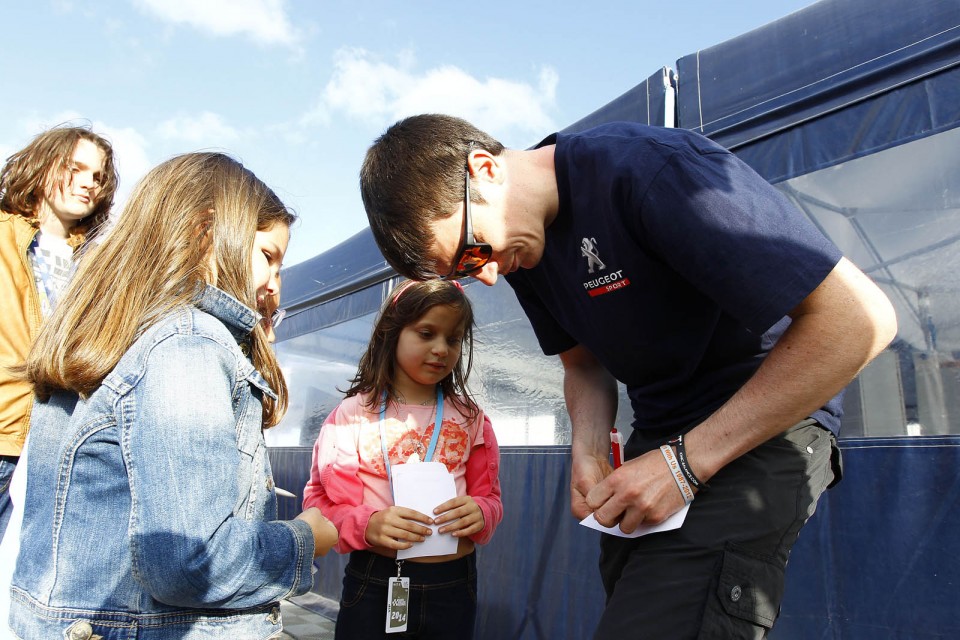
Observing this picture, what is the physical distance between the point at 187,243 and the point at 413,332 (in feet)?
4.03

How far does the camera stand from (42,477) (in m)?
1.14

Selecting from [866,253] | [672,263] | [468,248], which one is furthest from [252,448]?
[866,253]

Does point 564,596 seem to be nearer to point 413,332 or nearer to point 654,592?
point 413,332

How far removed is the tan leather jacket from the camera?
74.6 inches

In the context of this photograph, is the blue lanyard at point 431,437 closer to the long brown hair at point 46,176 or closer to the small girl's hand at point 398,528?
the small girl's hand at point 398,528

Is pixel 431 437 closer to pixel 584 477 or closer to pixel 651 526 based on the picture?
pixel 584 477

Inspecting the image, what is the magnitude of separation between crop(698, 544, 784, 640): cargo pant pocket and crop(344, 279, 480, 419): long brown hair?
1321mm

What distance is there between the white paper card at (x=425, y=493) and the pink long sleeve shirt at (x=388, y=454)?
131 millimetres

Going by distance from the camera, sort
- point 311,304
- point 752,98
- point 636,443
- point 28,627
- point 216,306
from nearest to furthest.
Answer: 1. point 28,627
2. point 216,306
3. point 636,443
4. point 752,98
5. point 311,304

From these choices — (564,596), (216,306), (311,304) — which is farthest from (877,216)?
(311,304)

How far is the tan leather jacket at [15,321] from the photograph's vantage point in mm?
1895

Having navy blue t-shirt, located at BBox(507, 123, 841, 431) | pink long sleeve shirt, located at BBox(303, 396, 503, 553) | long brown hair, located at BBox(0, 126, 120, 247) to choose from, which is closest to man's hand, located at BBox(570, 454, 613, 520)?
navy blue t-shirt, located at BBox(507, 123, 841, 431)

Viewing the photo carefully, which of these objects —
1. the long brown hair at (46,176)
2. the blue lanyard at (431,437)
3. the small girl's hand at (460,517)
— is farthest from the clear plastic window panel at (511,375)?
the long brown hair at (46,176)

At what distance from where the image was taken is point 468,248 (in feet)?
4.97
